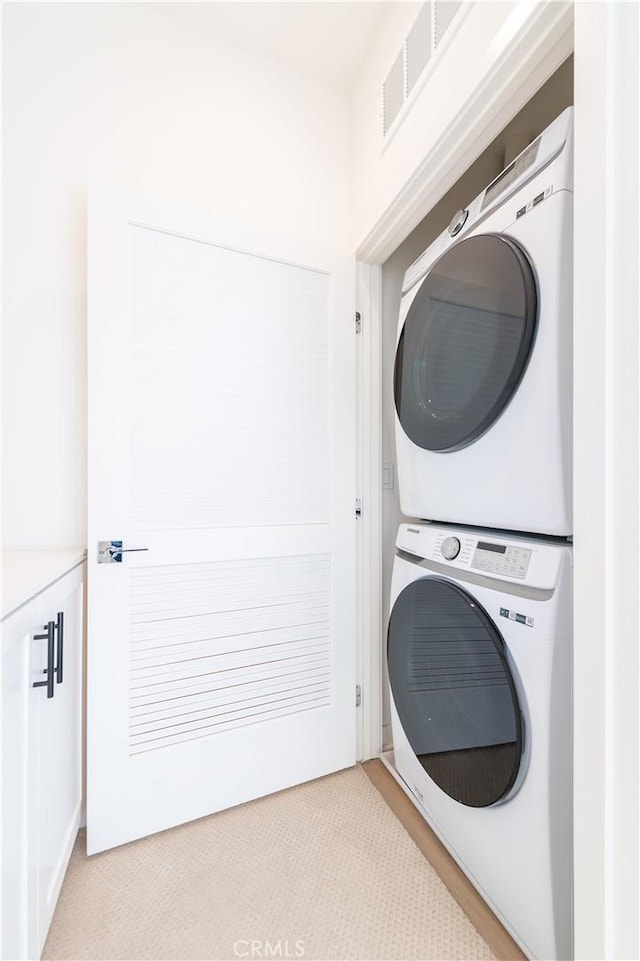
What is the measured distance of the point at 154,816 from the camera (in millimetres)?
1440

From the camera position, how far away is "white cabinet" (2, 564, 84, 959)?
793mm

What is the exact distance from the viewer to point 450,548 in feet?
4.21

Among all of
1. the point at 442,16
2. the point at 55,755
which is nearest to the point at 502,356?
the point at 442,16

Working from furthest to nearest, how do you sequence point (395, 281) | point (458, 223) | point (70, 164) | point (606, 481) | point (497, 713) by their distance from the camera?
point (395, 281)
point (70, 164)
point (458, 223)
point (497, 713)
point (606, 481)

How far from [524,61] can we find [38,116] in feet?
4.83

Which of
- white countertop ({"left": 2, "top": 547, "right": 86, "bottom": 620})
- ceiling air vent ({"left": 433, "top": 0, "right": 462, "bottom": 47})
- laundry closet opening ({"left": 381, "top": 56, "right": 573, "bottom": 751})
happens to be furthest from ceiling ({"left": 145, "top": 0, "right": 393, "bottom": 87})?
white countertop ({"left": 2, "top": 547, "right": 86, "bottom": 620})

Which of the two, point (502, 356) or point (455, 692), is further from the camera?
point (455, 692)

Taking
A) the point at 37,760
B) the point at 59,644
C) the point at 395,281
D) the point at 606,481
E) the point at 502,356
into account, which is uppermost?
the point at 395,281

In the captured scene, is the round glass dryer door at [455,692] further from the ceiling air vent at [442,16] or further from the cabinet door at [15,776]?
the ceiling air vent at [442,16]

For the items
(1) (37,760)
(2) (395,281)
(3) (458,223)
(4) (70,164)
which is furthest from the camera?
(2) (395,281)

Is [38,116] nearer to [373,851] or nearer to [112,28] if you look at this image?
[112,28]

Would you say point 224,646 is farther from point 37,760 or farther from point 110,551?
point 37,760

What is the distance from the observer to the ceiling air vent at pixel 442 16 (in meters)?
1.20

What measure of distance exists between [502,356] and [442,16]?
100 cm
